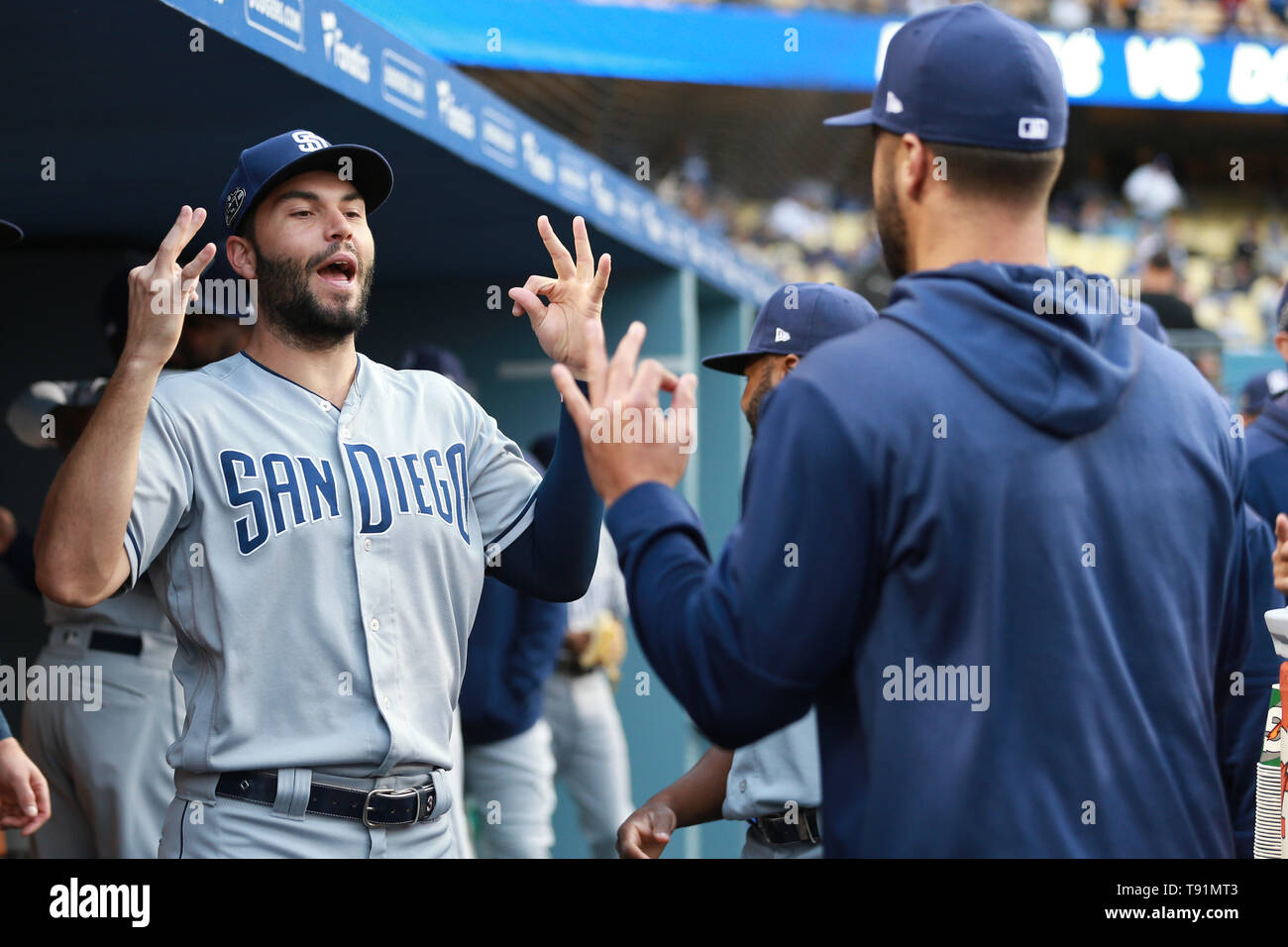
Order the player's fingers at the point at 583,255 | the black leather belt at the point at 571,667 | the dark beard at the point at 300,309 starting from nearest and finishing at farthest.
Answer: the player's fingers at the point at 583,255
the dark beard at the point at 300,309
the black leather belt at the point at 571,667

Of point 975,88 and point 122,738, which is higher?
point 975,88

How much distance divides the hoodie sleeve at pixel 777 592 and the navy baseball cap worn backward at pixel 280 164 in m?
1.29

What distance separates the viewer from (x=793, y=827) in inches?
110

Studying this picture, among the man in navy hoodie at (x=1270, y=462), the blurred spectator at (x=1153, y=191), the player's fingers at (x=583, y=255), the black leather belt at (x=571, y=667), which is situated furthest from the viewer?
the blurred spectator at (x=1153, y=191)

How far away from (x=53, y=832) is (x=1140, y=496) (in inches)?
124

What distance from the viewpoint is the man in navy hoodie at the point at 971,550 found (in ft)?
5.36

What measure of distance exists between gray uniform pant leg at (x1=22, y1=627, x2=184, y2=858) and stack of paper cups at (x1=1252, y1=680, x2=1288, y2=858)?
2.64 m

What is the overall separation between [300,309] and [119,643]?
1.54m

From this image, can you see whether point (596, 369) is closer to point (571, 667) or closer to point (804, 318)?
point (804, 318)

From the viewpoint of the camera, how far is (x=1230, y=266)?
1986cm

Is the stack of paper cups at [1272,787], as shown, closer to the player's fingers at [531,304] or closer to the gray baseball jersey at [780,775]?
the gray baseball jersey at [780,775]

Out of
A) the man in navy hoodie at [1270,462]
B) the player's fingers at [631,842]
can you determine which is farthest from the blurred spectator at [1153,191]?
the player's fingers at [631,842]

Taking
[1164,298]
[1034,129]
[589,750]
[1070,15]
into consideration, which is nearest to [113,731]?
[589,750]
